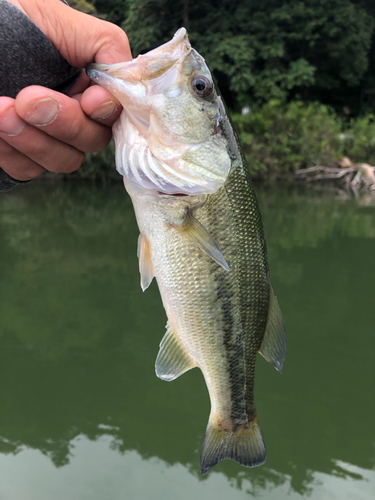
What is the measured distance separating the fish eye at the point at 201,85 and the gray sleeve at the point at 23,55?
0.52 m

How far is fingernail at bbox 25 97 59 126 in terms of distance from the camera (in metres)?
1.36

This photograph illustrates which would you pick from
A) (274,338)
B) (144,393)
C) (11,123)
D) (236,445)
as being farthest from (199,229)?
(144,393)

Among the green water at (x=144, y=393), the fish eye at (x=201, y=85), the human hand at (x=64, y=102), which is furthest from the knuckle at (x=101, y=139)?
the green water at (x=144, y=393)

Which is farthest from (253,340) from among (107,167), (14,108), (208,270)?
(107,167)

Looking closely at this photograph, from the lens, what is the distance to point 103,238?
834cm

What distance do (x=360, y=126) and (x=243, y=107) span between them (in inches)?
222

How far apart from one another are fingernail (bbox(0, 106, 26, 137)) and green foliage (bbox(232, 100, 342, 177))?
662 inches

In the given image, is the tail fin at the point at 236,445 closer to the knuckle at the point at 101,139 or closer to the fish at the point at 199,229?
the fish at the point at 199,229

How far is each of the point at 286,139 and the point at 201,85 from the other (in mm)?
17252

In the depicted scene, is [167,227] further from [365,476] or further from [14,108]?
[365,476]

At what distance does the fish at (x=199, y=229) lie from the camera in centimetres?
138

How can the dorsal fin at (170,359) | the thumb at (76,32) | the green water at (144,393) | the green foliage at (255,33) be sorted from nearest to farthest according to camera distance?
the thumb at (76,32) → the dorsal fin at (170,359) → the green water at (144,393) → the green foliage at (255,33)

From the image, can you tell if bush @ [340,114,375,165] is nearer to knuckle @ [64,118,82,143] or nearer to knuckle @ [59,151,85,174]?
knuckle @ [59,151,85,174]

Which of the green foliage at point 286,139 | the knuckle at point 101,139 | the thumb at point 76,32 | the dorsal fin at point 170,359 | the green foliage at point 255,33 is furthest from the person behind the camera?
the green foliage at point 255,33
